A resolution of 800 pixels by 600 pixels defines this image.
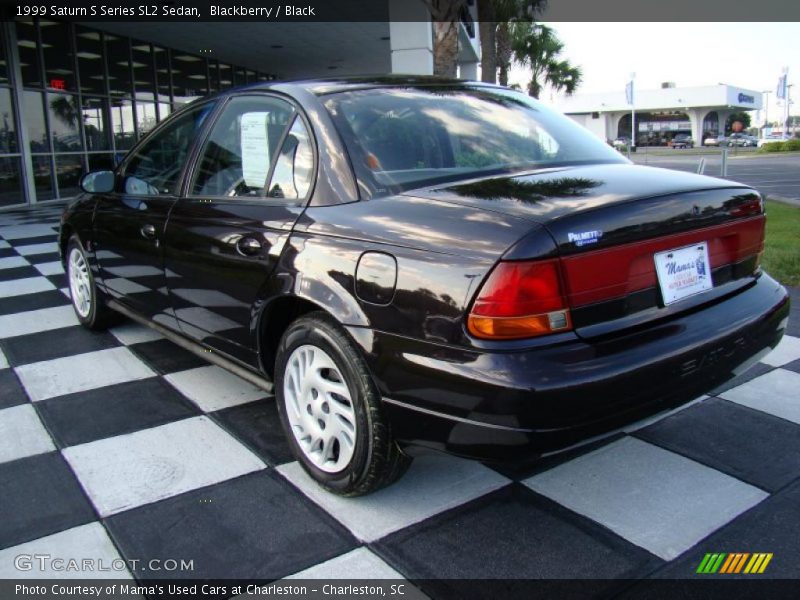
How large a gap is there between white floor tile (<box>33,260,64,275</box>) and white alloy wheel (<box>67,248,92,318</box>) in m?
2.16

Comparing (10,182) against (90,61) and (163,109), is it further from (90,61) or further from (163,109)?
(163,109)

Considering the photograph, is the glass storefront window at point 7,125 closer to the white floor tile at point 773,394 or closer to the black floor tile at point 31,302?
the black floor tile at point 31,302

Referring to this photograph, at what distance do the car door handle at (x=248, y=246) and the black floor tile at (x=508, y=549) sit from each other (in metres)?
1.19

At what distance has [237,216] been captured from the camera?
270cm

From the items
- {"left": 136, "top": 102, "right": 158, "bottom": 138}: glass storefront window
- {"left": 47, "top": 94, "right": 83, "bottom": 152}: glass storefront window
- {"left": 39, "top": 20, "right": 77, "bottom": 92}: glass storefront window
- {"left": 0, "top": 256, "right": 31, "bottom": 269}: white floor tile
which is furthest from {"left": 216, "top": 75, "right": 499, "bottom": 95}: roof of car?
{"left": 136, "top": 102, "right": 158, "bottom": 138}: glass storefront window

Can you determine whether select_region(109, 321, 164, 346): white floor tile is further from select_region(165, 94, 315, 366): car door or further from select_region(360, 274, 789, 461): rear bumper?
select_region(360, 274, 789, 461): rear bumper

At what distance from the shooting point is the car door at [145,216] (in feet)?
10.6

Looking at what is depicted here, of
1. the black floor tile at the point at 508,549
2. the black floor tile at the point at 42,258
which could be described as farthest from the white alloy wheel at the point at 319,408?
the black floor tile at the point at 42,258

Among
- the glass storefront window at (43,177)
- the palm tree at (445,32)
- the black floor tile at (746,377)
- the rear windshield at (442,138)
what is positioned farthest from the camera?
the glass storefront window at (43,177)

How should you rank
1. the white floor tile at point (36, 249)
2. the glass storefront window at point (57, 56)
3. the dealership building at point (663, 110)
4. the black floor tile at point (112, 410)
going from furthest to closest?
the dealership building at point (663, 110)
the glass storefront window at point (57, 56)
the white floor tile at point (36, 249)
the black floor tile at point (112, 410)

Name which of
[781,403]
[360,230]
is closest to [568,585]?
[360,230]

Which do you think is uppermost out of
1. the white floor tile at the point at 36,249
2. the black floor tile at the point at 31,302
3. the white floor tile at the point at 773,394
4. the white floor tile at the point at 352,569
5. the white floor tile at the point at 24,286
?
the white floor tile at the point at 36,249

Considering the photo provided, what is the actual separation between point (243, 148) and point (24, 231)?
8.09 m

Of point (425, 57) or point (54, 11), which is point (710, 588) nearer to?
point (425, 57)
